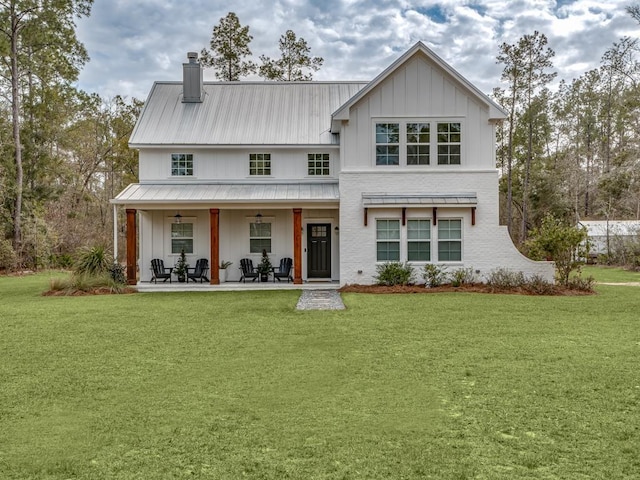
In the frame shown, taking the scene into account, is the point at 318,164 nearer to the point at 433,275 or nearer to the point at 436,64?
the point at 436,64

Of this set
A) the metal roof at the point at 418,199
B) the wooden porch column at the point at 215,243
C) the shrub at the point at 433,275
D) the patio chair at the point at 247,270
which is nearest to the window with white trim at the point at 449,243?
the shrub at the point at 433,275

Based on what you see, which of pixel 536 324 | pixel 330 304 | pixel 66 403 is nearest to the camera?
pixel 66 403

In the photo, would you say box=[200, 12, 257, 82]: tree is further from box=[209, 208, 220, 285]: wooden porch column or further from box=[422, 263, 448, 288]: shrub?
box=[422, 263, 448, 288]: shrub

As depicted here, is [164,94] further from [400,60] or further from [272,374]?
[272,374]

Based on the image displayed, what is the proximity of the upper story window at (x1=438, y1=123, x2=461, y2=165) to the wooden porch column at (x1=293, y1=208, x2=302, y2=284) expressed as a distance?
5.24 metres

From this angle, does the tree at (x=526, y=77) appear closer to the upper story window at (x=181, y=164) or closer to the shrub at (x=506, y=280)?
the shrub at (x=506, y=280)

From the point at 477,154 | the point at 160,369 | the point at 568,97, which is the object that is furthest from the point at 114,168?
the point at 568,97

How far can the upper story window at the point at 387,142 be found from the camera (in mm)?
16172

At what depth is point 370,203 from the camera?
15.7 m

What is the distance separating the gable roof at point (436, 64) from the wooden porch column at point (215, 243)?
518cm

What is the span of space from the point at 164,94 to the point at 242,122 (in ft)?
13.8

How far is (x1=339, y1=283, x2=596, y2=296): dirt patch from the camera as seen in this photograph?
562 inches

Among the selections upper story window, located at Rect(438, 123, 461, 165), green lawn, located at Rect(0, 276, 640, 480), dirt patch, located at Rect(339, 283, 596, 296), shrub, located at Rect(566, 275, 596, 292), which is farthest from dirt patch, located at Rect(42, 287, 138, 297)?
shrub, located at Rect(566, 275, 596, 292)

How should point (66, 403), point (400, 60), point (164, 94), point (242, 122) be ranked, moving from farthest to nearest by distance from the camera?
point (164, 94) → point (242, 122) → point (400, 60) → point (66, 403)
